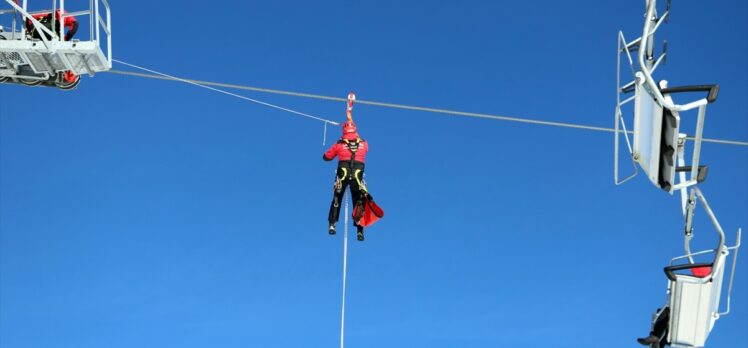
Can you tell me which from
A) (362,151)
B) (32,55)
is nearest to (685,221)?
(362,151)

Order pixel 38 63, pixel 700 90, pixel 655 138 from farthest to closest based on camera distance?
pixel 38 63 < pixel 655 138 < pixel 700 90

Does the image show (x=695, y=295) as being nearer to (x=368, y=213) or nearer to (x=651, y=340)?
(x=651, y=340)

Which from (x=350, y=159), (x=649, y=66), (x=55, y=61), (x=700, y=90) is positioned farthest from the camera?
(x=350, y=159)

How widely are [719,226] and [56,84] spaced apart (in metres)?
9.75

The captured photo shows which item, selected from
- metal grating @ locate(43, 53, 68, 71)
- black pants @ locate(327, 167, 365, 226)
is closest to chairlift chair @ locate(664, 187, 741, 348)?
black pants @ locate(327, 167, 365, 226)

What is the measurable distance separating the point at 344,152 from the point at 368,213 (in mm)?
979

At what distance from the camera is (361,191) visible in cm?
1591

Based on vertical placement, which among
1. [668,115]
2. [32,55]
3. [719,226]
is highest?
[32,55]

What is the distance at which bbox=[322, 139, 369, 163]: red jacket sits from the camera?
620 inches

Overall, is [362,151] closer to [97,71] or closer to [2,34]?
[97,71]

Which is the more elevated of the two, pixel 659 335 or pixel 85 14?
pixel 85 14

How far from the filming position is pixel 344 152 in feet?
51.7

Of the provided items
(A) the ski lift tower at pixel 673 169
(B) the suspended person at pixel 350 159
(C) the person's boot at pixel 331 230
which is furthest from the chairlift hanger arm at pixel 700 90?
(C) the person's boot at pixel 331 230

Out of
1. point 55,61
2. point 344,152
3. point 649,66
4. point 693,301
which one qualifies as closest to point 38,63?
point 55,61
